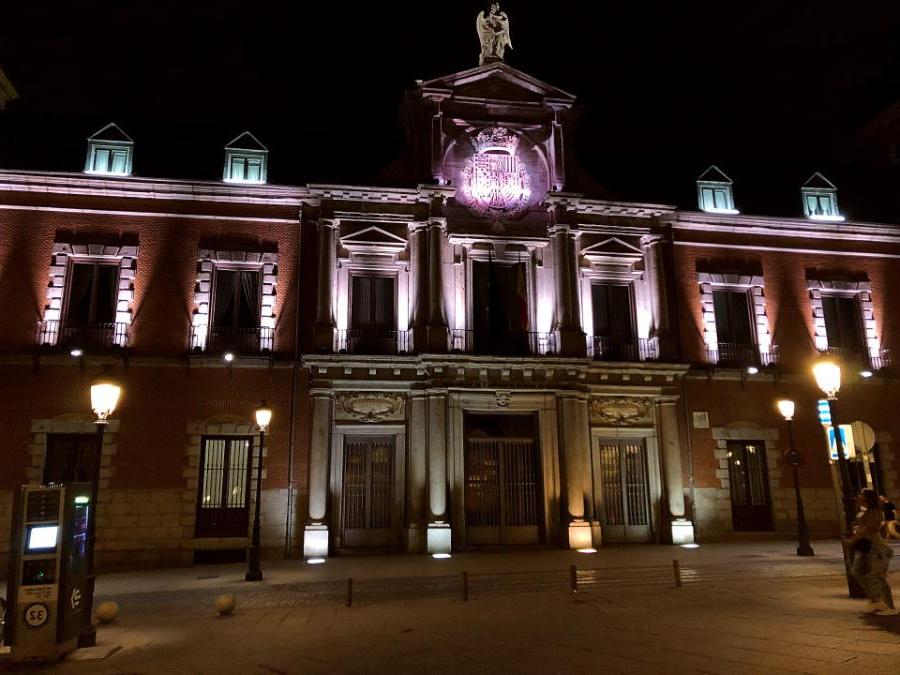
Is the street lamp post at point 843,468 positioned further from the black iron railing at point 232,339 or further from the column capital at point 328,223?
the black iron railing at point 232,339

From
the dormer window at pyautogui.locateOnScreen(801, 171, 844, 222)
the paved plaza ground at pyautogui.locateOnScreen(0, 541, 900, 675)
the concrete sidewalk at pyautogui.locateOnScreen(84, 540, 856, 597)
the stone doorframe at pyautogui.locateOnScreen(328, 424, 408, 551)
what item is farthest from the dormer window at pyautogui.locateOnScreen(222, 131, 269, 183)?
the dormer window at pyautogui.locateOnScreen(801, 171, 844, 222)

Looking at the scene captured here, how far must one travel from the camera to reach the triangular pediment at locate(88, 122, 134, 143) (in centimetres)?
2005

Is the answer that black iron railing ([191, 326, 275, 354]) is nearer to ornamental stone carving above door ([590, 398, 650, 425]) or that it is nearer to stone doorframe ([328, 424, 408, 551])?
stone doorframe ([328, 424, 408, 551])

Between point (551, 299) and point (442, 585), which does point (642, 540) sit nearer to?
point (551, 299)

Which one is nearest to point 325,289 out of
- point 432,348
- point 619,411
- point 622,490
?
point 432,348

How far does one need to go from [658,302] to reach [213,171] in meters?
14.4

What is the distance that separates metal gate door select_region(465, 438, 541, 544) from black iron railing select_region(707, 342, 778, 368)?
677cm

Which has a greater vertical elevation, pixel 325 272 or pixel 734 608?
pixel 325 272

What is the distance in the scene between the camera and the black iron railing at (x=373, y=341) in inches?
770

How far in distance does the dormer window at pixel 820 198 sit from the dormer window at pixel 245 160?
60.6ft

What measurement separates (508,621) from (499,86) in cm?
1720

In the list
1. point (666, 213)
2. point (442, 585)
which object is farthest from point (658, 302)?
point (442, 585)

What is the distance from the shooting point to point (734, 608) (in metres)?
Result: 10.3

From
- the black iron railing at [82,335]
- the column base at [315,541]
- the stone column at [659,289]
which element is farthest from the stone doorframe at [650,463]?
the black iron railing at [82,335]
